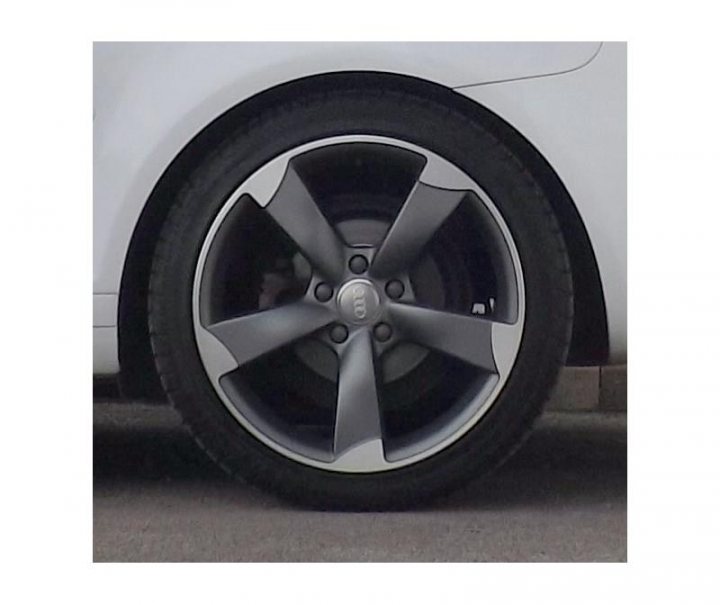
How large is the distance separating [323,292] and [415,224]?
18 centimetres

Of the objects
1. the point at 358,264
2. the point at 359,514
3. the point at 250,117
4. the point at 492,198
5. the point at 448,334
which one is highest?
the point at 250,117

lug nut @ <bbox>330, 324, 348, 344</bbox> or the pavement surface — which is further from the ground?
lug nut @ <bbox>330, 324, 348, 344</bbox>

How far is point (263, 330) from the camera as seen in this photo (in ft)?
9.06

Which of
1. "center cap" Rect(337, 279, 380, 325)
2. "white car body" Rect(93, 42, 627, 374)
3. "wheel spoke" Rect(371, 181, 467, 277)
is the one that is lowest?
"center cap" Rect(337, 279, 380, 325)

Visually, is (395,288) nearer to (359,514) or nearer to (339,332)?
(339,332)

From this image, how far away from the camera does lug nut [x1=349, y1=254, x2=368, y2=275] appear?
9.10 feet

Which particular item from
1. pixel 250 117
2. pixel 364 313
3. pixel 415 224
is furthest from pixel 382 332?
pixel 250 117

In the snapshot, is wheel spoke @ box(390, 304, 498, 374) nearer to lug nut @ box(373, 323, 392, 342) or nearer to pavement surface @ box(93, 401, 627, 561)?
lug nut @ box(373, 323, 392, 342)

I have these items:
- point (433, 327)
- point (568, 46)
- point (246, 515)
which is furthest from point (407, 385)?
point (568, 46)

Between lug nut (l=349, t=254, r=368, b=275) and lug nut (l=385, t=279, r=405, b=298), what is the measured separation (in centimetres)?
5

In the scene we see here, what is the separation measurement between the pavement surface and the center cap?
1.03 ft

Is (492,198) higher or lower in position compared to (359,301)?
higher

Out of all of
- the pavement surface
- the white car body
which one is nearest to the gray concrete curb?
the pavement surface

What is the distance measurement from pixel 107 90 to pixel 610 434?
3.14ft
